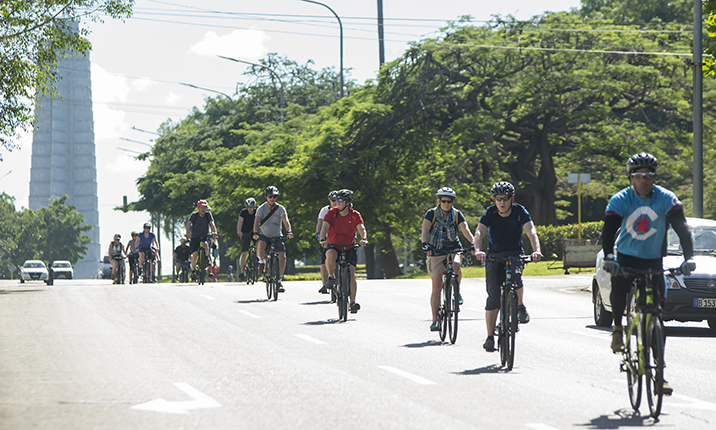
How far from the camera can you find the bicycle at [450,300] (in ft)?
38.7

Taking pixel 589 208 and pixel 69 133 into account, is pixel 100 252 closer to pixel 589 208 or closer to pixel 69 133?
pixel 69 133

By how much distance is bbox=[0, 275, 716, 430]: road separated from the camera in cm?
728

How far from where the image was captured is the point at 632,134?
1551 inches

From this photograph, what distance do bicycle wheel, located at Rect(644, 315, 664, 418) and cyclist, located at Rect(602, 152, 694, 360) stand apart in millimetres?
296

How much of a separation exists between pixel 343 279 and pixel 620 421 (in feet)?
24.8

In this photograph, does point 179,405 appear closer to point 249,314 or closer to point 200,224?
point 249,314

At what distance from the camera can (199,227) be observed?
23625mm

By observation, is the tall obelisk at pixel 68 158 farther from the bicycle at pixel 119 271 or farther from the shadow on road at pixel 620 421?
the shadow on road at pixel 620 421

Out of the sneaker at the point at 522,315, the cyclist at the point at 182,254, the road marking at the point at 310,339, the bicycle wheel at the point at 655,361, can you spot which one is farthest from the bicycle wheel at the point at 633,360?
the cyclist at the point at 182,254

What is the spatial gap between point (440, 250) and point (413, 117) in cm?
2757

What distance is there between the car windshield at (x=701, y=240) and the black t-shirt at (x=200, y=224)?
1173 cm

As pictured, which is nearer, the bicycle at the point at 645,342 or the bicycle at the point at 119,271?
the bicycle at the point at 645,342

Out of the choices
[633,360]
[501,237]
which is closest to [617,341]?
[633,360]

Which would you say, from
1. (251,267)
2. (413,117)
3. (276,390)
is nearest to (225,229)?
(413,117)
